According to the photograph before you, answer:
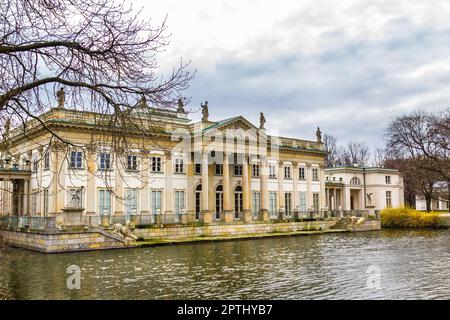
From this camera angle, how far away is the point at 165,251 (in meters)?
26.2

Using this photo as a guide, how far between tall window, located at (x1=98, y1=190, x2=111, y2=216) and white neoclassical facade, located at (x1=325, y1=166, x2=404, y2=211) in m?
33.1

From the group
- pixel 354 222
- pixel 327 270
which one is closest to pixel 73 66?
pixel 327 270

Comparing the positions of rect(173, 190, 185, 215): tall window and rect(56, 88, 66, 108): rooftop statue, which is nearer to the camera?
rect(56, 88, 66, 108): rooftop statue

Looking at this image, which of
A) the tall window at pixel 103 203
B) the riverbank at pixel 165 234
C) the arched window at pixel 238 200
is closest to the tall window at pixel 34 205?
the tall window at pixel 103 203

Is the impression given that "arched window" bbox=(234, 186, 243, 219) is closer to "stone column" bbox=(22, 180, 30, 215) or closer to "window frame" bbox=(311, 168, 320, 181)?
"window frame" bbox=(311, 168, 320, 181)

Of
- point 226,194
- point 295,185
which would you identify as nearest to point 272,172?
point 295,185

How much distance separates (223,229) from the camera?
36.8 metres

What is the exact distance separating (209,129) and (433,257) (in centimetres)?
2198

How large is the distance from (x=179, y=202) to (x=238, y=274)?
79.1 feet

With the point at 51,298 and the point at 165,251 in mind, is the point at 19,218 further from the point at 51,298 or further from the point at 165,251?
the point at 51,298

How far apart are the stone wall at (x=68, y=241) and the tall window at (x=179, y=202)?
11936 millimetres

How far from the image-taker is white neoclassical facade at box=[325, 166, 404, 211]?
203 feet

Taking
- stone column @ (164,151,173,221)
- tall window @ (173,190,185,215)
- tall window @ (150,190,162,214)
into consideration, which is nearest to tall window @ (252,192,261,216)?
tall window @ (173,190,185,215)

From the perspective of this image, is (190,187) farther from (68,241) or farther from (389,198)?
(389,198)
